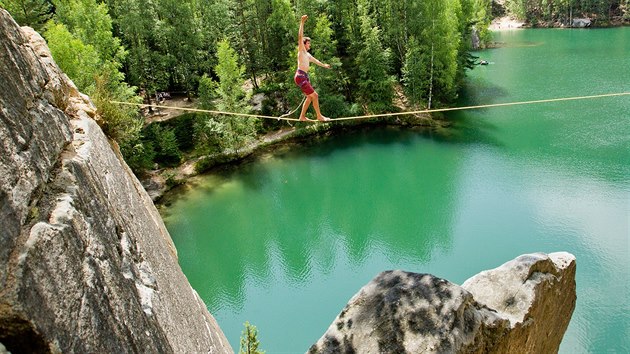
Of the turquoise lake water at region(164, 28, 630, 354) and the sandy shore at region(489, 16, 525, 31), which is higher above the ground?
the sandy shore at region(489, 16, 525, 31)

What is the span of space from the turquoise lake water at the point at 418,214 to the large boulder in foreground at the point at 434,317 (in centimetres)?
778

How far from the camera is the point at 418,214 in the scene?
19.5 m

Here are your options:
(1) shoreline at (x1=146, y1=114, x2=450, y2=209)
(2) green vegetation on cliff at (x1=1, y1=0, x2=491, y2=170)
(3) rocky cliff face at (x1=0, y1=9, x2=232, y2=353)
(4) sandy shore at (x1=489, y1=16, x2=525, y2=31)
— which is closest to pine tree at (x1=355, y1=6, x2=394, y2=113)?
(2) green vegetation on cliff at (x1=1, y1=0, x2=491, y2=170)

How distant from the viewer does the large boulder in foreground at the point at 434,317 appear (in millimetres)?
4691

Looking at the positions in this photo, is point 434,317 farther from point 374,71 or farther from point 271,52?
point 271,52

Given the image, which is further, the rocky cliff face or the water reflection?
the water reflection

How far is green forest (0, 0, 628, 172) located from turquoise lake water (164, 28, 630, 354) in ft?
7.86

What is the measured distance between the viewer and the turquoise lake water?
49.5 ft

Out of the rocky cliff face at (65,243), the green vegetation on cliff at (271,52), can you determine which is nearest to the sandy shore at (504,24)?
the green vegetation on cliff at (271,52)

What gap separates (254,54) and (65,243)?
27596 millimetres

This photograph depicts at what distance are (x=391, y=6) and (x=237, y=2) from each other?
933cm

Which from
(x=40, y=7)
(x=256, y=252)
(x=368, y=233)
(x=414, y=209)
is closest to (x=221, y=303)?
(x=256, y=252)

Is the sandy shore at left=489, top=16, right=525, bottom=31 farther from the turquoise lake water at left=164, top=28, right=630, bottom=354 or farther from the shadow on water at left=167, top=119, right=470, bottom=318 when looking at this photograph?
the shadow on water at left=167, top=119, right=470, bottom=318

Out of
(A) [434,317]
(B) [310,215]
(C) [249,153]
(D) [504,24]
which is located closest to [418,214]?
(B) [310,215]
